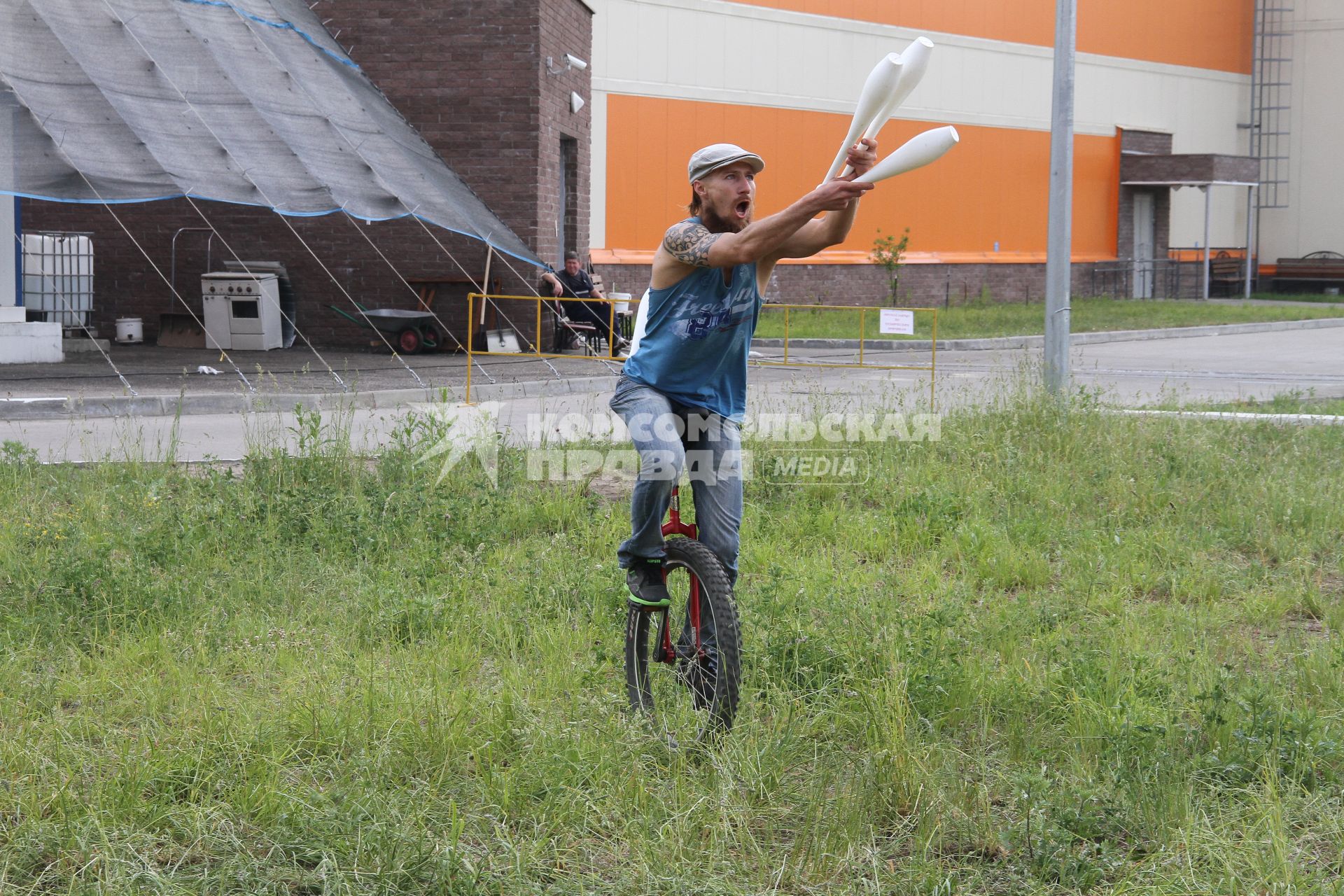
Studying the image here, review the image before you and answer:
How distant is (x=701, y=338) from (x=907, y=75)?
3.64 ft

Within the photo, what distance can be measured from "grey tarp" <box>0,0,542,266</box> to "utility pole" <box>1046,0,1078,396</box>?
7688 millimetres

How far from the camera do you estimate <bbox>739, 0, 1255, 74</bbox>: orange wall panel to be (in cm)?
3584

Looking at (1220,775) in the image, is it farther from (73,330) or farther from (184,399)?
(73,330)

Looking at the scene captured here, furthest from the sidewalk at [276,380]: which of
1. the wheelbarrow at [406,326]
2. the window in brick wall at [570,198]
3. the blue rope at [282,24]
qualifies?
the blue rope at [282,24]

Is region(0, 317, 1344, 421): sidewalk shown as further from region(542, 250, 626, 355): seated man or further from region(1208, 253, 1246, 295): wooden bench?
region(1208, 253, 1246, 295): wooden bench

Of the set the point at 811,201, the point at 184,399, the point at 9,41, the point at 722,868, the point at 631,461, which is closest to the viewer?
the point at 722,868

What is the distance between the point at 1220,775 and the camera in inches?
165

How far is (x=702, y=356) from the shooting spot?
15.3ft

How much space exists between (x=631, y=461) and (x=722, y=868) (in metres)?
6.46

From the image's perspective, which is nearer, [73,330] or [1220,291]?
[73,330]

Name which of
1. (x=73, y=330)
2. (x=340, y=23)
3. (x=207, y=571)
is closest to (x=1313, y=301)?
(x=340, y=23)

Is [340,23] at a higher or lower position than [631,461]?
higher

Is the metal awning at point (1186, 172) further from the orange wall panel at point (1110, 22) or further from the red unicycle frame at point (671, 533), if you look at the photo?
the red unicycle frame at point (671, 533)

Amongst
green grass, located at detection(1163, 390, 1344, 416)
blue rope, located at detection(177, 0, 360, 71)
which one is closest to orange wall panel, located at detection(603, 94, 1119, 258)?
blue rope, located at detection(177, 0, 360, 71)
